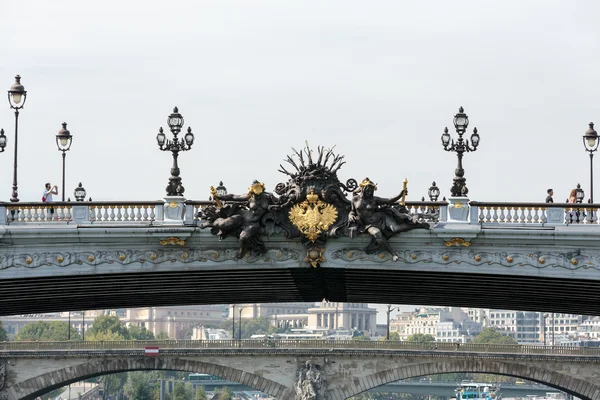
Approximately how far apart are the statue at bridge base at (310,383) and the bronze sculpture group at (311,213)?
2606 inches

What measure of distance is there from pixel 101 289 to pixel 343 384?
2551 inches

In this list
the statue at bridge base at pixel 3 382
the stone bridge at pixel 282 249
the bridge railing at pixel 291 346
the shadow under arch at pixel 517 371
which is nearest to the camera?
the stone bridge at pixel 282 249

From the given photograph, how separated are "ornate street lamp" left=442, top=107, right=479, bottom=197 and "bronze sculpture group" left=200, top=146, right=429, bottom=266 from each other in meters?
2.14

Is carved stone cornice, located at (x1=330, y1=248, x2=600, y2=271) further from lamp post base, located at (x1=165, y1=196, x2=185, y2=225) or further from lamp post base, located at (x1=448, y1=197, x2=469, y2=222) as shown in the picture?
lamp post base, located at (x1=165, y1=196, x2=185, y2=225)

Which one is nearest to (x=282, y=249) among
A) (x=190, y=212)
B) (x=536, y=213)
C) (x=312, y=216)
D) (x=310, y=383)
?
(x=312, y=216)

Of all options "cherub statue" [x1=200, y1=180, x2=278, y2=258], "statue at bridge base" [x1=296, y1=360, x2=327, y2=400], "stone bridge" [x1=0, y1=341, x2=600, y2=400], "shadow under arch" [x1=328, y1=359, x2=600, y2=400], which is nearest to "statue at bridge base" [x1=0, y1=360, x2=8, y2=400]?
"stone bridge" [x1=0, y1=341, x2=600, y2=400]

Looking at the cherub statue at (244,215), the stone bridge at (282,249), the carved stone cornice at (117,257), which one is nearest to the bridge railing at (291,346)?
the stone bridge at (282,249)

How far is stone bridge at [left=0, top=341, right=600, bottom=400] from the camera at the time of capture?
407ft

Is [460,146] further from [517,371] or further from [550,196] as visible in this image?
[517,371]

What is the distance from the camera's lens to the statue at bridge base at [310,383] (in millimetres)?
127938

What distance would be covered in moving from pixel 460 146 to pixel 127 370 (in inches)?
2734

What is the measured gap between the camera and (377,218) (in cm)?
6222

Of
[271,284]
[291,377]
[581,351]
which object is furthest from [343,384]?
[271,284]

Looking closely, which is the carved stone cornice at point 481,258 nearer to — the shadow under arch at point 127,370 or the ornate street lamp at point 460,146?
the ornate street lamp at point 460,146
